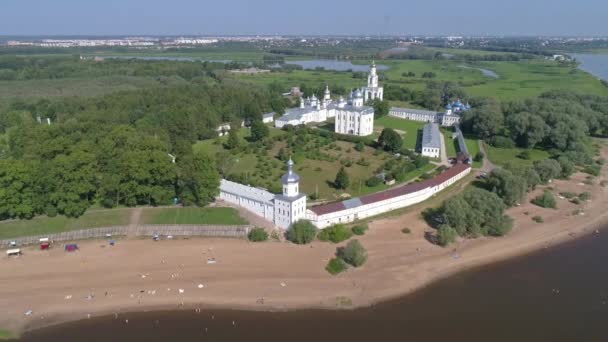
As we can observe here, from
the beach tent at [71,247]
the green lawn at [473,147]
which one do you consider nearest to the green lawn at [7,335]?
the beach tent at [71,247]

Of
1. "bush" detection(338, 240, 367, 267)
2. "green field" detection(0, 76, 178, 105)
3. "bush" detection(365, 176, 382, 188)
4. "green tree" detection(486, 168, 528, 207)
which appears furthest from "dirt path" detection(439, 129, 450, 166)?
"green field" detection(0, 76, 178, 105)

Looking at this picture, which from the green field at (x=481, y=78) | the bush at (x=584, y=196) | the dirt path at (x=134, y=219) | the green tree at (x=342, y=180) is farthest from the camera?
the green field at (x=481, y=78)

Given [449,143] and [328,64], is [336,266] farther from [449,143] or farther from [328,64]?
[328,64]

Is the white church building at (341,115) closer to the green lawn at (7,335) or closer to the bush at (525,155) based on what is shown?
the bush at (525,155)

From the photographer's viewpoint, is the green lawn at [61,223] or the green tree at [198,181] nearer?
the green lawn at [61,223]

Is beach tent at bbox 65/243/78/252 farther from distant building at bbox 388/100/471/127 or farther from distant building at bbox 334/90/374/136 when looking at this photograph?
distant building at bbox 388/100/471/127
